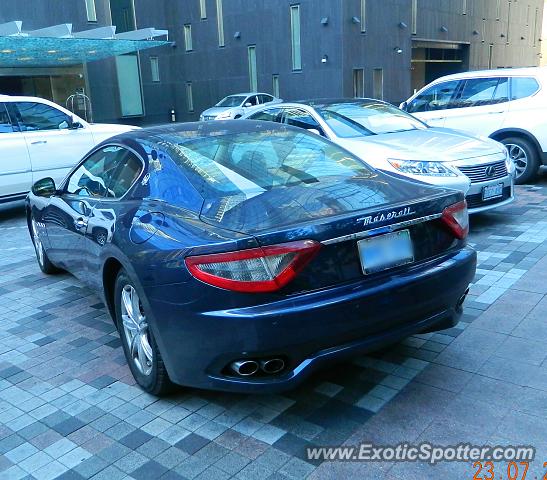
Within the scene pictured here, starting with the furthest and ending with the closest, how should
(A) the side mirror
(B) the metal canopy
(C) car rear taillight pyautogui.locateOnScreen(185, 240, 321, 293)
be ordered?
(B) the metal canopy, (A) the side mirror, (C) car rear taillight pyautogui.locateOnScreen(185, 240, 321, 293)

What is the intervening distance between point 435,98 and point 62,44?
14.3 metres

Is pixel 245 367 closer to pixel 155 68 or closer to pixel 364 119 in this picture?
pixel 364 119

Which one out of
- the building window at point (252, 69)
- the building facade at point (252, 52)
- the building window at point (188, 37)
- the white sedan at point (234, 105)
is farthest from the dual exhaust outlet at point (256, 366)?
the building window at point (188, 37)

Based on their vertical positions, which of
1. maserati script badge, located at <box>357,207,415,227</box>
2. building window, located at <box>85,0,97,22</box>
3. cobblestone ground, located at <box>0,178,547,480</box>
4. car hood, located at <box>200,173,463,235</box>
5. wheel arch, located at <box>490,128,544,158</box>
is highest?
building window, located at <box>85,0,97,22</box>

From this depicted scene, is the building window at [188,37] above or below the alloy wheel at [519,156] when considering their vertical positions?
above

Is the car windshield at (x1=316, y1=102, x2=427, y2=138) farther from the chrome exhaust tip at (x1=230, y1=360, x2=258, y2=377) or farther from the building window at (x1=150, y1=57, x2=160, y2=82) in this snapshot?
the building window at (x1=150, y1=57, x2=160, y2=82)

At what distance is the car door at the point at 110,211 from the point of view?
137 inches

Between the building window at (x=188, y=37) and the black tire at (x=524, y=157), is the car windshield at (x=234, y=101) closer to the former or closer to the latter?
the building window at (x=188, y=37)

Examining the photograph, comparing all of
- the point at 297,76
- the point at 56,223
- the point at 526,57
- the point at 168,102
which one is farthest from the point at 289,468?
the point at 526,57

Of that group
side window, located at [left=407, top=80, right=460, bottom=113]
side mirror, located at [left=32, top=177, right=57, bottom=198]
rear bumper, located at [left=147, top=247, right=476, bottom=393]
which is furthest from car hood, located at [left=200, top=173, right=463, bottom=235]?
side window, located at [left=407, top=80, right=460, bottom=113]

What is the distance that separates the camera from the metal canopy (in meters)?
17.4

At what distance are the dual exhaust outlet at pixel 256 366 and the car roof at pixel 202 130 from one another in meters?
1.64

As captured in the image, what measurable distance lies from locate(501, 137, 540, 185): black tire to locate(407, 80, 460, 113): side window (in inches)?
50.7

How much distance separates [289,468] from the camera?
257cm
